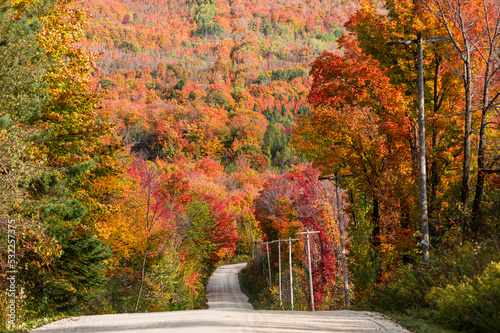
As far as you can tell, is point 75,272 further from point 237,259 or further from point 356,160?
point 237,259

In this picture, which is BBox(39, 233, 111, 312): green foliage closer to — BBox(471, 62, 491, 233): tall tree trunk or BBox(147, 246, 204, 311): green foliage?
BBox(147, 246, 204, 311): green foliage

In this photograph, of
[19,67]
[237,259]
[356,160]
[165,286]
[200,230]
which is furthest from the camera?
[237,259]

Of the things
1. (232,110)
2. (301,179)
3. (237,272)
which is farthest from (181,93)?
(301,179)

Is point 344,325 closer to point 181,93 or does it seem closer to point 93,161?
point 93,161

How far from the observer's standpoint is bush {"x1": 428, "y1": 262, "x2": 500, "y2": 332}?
777cm

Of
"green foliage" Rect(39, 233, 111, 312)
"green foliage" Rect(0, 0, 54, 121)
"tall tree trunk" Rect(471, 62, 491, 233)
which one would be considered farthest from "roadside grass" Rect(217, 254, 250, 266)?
"tall tree trunk" Rect(471, 62, 491, 233)

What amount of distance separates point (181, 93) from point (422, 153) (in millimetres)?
149442

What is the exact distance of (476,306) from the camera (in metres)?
8.17

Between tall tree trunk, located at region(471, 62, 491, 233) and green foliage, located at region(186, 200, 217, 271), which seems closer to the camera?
tall tree trunk, located at region(471, 62, 491, 233)

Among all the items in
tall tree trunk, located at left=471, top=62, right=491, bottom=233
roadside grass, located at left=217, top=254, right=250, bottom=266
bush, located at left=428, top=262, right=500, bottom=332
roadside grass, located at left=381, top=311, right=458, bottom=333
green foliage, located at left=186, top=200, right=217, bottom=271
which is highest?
tall tree trunk, located at left=471, top=62, right=491, bottom=233

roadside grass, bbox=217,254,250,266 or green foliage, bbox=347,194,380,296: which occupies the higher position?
green foliage, bbox=347,194,380,296

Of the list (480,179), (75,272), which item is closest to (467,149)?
(480,179)

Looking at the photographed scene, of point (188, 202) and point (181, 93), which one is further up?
point (181, 93)

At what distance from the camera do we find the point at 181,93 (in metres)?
158
